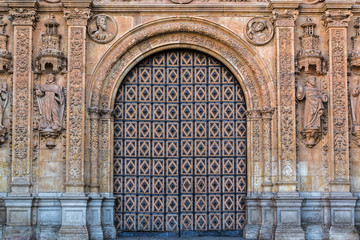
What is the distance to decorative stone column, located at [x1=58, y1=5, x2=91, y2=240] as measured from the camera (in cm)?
1420

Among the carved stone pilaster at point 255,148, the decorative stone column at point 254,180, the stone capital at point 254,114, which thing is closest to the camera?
the decorative stone column at point 254,180

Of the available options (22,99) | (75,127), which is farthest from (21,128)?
(75,127)

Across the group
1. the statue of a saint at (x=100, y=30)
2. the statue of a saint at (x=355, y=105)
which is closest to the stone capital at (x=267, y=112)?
the statue of a saint at (x=355, y=105)

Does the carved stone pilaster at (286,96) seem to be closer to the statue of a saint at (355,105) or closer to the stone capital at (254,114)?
the stone capital at (254,114)

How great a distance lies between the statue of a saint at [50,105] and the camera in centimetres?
1456

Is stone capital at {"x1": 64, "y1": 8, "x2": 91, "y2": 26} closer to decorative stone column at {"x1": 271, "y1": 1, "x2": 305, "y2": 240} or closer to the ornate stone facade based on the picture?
the ornate stone facade

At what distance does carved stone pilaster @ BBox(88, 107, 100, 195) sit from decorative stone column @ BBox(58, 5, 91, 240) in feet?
1.14

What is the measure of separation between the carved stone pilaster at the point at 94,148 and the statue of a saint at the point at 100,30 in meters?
2.03

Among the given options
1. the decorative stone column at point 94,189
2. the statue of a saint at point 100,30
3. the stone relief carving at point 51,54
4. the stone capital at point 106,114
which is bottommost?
the decorative stone column at point 94,189

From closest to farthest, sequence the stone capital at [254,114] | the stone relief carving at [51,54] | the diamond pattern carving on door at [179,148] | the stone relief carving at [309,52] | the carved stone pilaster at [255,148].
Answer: the stone relief carving at [51,54], the stone relief carving at [309,52], the carved stone pilaster at [255,148], the stone capital at [254,114], the diamond pattern carving on door at [179,148]

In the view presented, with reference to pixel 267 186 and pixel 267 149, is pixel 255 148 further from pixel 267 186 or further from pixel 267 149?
pixel 267 186

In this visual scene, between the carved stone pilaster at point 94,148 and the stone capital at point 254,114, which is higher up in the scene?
the stone capital at point 254,114

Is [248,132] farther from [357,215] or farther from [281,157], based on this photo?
[357,215]

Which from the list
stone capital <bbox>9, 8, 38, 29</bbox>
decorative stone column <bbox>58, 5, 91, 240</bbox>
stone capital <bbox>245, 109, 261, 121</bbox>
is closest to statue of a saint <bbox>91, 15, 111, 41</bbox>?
decorative stone column <bbox>58, 5, 91, 240</bbox>
